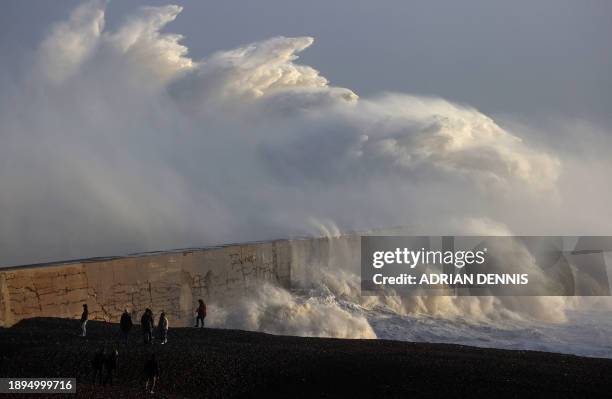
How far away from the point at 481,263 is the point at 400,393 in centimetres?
2369

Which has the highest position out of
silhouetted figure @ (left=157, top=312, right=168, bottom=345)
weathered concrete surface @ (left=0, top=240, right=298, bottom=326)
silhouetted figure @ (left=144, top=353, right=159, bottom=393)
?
weathered concrete surface @ (left=0, top=240, right=298, bottom=326)

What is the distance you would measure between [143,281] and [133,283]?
35cm

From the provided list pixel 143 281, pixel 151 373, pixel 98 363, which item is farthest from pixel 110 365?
pixel 143 281

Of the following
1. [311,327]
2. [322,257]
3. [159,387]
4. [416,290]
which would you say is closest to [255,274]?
[311,327]

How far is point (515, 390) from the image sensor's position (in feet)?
37.9

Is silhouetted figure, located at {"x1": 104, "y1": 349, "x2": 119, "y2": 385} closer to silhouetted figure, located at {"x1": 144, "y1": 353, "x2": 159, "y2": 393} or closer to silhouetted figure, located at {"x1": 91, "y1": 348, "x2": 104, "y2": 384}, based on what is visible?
silhouetted figure, located at {"x1": 91, "y1": 348, "x2": 104, "y2": 384}

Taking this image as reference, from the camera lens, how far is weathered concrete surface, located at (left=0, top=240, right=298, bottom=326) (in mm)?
15633

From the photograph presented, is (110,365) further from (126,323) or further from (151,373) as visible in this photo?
(126,323)

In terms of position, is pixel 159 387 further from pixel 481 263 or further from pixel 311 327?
pixel 481 263

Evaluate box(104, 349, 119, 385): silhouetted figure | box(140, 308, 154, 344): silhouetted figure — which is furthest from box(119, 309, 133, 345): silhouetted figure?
box(104, 349, 119, 385): silhouetted figure

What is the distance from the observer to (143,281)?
18297 millimetres

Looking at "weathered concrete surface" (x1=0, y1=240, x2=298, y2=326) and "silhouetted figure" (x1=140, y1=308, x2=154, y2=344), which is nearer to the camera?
"silhouetted figure" (x1=140, y1=308, x2=154, y2=344)

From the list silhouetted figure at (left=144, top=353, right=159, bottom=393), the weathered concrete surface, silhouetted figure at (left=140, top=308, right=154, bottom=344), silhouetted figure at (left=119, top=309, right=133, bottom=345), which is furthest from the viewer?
the weathered concrete surface

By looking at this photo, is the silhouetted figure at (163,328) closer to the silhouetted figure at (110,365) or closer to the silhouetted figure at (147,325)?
the silhouetted figure at (147,325)
